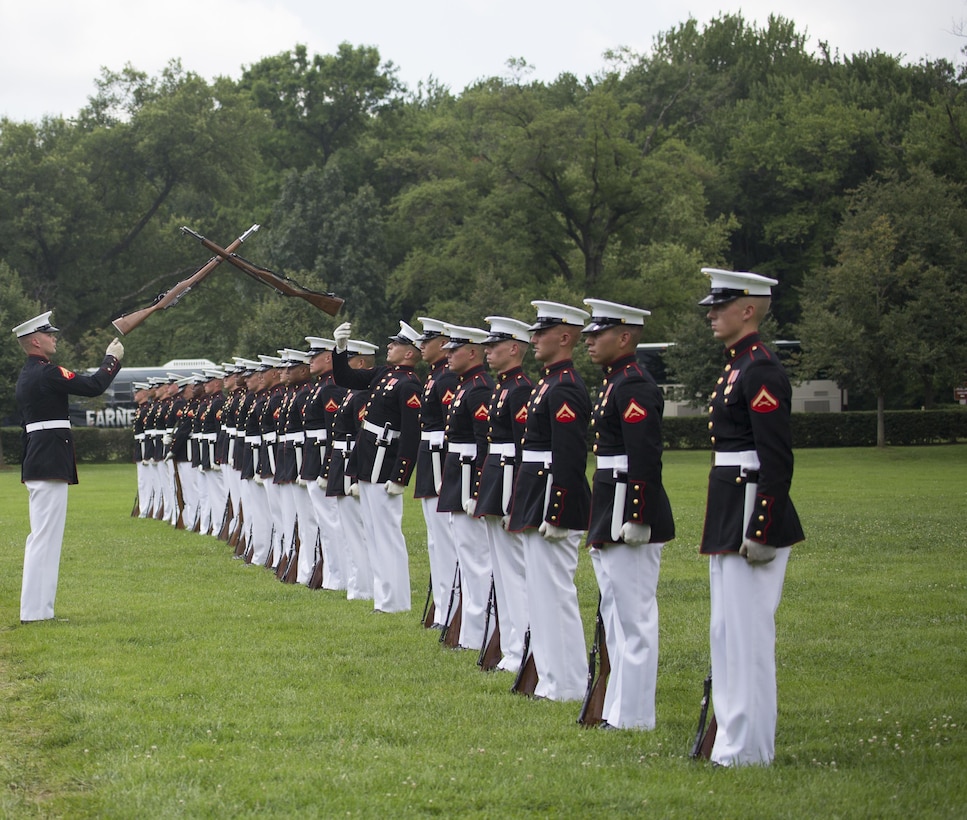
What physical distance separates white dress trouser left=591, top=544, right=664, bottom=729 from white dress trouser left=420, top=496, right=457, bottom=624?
3.84 metres

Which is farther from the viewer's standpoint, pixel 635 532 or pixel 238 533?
pixel 238 533

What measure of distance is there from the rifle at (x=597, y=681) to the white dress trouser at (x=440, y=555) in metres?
3.71

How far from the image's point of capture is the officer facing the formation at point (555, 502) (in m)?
8.24

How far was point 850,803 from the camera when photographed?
5836 millimetres

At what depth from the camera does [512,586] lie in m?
9.46

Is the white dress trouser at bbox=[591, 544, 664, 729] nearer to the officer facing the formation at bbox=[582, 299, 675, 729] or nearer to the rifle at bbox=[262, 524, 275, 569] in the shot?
the officer facing the formation at bbox=[582, 299, 675, 729]

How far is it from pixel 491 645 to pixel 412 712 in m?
1.69

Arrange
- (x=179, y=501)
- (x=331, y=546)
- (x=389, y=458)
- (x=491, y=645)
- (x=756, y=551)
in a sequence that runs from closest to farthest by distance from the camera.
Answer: (x=756, y=551) < (x=491, y=645) < (x=389, y=458) < (x=331, y=546) < (x=179, y=501)

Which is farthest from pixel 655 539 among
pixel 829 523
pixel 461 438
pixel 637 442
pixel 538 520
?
pixel 829 523

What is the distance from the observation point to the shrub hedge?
4784 centimetres

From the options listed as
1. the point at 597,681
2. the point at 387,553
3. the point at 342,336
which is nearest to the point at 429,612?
the point at 387,553

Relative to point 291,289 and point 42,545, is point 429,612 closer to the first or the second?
point 42,545

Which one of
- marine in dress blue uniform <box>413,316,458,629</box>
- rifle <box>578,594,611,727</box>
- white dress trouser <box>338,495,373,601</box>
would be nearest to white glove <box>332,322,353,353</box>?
marine in dress blue uniform <box>413,316,458,629</box>

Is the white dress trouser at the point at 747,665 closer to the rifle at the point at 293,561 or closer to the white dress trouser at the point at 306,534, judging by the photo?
→ the white dress trouser at the point at 306,534
